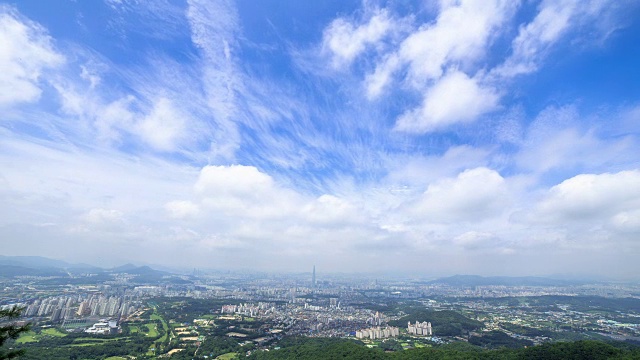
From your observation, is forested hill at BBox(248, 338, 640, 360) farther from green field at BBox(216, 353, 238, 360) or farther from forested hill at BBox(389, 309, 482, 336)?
forested hill at BBox(389, 309, 482, 336)

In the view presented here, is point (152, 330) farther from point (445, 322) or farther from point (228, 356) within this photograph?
point (445, 322)

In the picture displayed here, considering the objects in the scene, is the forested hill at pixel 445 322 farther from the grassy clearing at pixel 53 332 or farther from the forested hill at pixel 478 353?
the grassy clearing at pixel 53 332

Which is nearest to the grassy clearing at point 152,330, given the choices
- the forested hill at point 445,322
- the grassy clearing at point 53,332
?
the grassy clearing at point 53,332

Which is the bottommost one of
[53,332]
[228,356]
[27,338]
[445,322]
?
[228,356]

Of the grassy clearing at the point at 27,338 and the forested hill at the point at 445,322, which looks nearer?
the grassy clearing at the point at 27,338

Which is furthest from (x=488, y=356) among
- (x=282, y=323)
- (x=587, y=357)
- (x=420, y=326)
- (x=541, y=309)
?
(x=541, y=309)

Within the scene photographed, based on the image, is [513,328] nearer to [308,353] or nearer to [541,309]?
[541,309]

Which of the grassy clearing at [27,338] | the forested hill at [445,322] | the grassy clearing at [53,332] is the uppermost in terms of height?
the forested hill at [445,322]

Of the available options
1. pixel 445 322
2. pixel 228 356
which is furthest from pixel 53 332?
pixel 445 322
